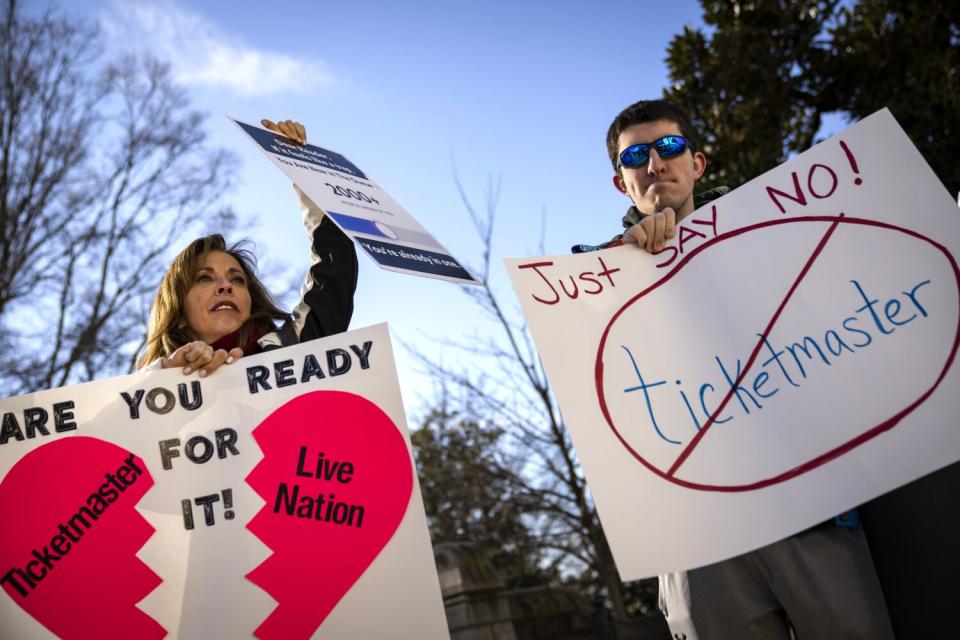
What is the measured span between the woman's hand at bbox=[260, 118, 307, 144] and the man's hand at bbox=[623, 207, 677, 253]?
1.13 meters

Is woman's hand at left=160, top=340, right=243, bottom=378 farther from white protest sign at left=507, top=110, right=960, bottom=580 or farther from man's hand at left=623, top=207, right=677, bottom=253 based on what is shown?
man's hand at left=623, top=207, right=677, bottom=253

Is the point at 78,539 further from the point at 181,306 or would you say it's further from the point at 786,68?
the point at 786,68

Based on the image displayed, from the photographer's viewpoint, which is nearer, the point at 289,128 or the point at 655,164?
the point at 655,164

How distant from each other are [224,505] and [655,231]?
123 centimetres

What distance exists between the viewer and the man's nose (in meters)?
2.11

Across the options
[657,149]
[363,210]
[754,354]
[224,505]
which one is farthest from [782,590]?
[363,210]

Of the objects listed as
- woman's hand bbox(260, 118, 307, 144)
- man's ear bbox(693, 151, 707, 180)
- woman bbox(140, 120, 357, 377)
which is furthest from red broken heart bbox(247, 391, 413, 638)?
man's ear bbox(693, 151, 707, 180)

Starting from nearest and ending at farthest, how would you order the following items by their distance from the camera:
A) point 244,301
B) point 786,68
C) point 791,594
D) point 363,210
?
point 791,594
point 363,210
point 244,301
point 786,68

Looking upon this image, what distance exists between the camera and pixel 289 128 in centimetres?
235

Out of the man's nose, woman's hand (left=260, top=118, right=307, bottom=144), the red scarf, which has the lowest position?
the red scarf

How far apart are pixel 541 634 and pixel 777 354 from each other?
5920mm

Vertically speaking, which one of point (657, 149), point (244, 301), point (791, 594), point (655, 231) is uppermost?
point (244, 301)

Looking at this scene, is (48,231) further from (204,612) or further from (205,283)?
(204,612)

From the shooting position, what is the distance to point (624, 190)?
2.26 m
